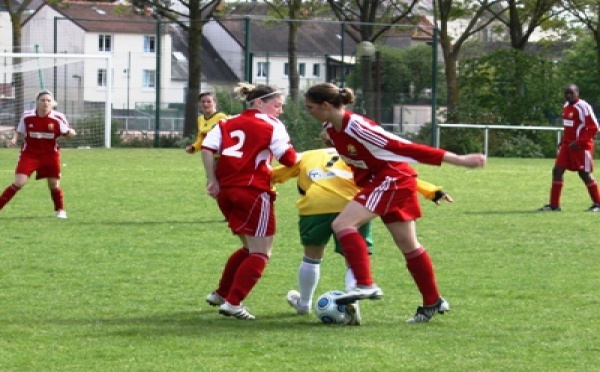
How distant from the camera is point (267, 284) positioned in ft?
29.0

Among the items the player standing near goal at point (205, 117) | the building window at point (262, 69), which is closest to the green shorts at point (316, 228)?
the player standing near goal at point (205, 117)

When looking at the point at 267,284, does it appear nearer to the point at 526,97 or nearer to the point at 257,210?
the point at 257,210

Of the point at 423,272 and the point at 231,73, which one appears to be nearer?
the point at 423,272

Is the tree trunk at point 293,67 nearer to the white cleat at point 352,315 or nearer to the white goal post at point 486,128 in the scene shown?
the white goal post at point 486,128

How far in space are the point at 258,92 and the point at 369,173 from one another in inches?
36.4

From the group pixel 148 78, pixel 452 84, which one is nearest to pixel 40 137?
pixel 148 78

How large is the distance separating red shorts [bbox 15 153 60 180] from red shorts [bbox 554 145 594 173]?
6.64 meters

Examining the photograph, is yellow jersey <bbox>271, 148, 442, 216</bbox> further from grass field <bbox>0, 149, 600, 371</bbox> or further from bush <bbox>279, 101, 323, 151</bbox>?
Answer: bush <bbox>279, 101, 323, 151</bbox>

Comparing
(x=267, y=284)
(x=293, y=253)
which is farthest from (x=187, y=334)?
(x=293, y=253)

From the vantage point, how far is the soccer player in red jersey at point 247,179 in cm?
729

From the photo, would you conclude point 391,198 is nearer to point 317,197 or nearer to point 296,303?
point 317,197

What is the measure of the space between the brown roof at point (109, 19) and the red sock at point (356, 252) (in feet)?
90.0

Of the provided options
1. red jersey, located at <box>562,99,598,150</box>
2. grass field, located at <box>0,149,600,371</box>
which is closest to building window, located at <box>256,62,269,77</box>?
grass field, located at <box>0,149,600,371</box>

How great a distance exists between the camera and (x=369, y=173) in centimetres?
714
